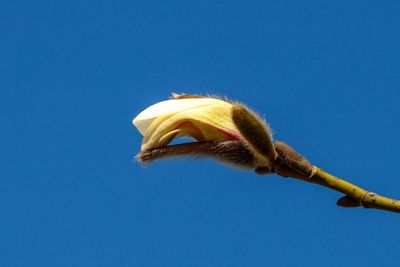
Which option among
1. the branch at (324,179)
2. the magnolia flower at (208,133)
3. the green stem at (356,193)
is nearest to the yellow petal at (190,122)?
the magnolia flower at (208,133)

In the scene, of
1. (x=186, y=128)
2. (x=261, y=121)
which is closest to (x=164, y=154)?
(x=186, y=128)

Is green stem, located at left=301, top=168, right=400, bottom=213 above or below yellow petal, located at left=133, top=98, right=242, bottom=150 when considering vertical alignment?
below

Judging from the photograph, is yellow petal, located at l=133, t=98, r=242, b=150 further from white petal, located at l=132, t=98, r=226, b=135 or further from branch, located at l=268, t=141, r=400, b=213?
branch, located at l=268, t=141, r=400, b=213

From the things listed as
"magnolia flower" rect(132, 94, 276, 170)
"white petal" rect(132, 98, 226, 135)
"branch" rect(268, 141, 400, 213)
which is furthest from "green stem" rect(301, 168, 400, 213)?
"white petal" rect(132, 98, 226, 135)

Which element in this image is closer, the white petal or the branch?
the branch

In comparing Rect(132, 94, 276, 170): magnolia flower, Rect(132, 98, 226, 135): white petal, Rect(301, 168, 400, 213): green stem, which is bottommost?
Rect(301, 168, 400, 213): green stem

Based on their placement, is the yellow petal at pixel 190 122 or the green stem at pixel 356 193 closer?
the green stem at pixel 356 193

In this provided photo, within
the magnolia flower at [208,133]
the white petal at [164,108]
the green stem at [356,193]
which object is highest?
the white petal at [164,108]

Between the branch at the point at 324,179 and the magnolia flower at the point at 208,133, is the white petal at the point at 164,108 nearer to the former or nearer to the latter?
the magnolia flower at the point at 208,133
